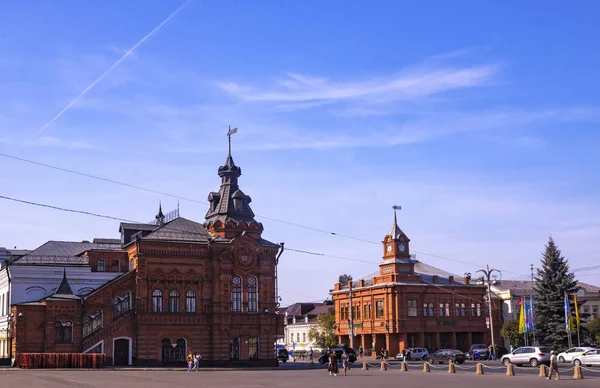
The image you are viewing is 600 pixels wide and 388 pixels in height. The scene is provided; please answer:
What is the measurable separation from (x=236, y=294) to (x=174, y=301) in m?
5.53

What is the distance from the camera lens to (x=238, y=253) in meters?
63.9

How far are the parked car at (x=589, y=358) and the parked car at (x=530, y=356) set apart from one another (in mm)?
2079

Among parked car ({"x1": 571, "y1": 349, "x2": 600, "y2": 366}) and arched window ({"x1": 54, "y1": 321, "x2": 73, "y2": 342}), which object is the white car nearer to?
parked car ({"x1": 571, "y1": 349, "x2": 600, "y2": 366})

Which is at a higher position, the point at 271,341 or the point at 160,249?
the point at 160,249

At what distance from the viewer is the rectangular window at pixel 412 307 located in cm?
8900

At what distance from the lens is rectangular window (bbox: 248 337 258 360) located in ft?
208

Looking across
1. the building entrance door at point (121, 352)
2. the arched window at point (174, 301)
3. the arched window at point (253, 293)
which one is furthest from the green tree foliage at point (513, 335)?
the building entrance door at point (121, 352)

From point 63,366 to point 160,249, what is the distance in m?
13.6

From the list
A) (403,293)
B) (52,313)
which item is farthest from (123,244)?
(403,293)

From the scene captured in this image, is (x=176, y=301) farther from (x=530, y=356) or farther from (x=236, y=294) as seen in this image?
(x=530, y=356)

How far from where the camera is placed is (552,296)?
238ft

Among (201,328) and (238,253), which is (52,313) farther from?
(238,253)

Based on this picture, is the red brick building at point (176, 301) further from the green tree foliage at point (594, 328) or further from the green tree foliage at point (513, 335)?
the green tree foliage at point (594, 328)

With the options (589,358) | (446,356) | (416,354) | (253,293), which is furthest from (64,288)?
(589,358)
